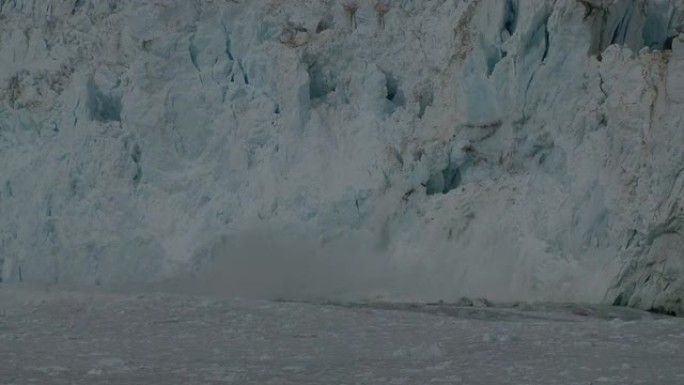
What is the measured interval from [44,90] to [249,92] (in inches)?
113

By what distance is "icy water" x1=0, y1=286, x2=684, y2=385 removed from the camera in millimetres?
6477

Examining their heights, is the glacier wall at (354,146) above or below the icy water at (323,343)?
above

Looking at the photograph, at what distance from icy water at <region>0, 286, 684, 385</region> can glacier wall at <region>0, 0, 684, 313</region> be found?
3.43ft

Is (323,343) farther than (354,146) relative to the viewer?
No

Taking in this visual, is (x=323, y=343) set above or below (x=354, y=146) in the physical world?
below

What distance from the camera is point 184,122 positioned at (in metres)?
14.0

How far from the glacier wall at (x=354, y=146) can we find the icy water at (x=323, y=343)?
1.05 m

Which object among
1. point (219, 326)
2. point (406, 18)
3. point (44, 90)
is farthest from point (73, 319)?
point (406, 18)

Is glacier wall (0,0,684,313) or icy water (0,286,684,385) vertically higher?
glacier wall (0,0,684,313)

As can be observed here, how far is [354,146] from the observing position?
13203 millimetres

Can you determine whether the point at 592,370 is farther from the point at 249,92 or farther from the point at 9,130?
the point at 9,130

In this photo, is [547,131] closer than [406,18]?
Yes

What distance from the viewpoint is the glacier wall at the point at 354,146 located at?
11266mm

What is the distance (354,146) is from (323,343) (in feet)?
17.5
